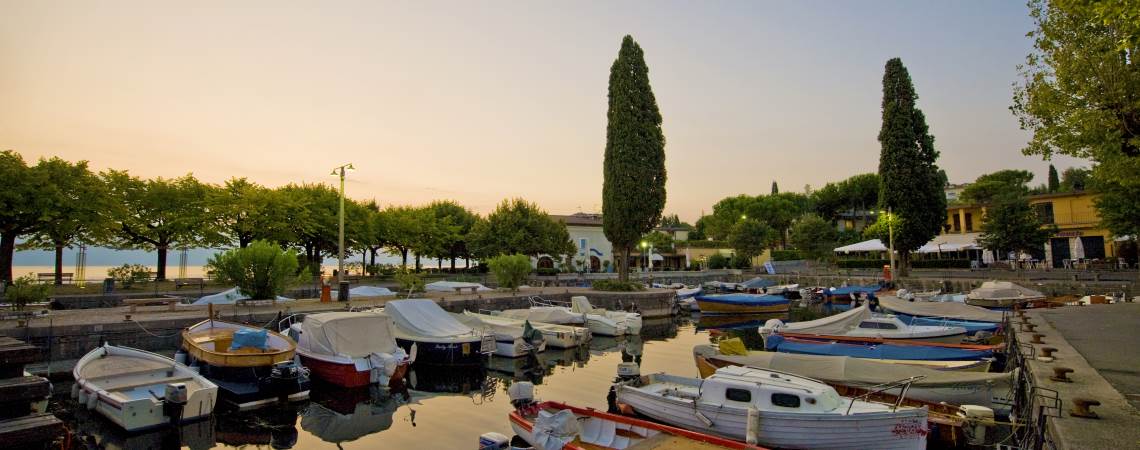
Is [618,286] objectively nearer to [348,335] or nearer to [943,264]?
A: [348,335]

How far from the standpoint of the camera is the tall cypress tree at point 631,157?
43062mm

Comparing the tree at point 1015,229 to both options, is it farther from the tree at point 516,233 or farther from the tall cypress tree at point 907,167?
the tree at point 516,233

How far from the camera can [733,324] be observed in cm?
3631

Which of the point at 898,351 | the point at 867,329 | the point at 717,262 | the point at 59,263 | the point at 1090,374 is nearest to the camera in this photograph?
the point at 1090,374

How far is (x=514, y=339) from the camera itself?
2309 centimetres

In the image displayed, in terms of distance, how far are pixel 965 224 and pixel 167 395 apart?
75597 millimetres

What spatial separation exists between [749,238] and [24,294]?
67893mm

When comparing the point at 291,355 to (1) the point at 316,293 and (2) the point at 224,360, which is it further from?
(1) the point at 316,293

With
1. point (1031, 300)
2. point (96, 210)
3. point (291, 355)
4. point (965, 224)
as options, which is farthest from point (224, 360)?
point (965, 224)

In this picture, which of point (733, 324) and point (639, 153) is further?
point (639, 153)

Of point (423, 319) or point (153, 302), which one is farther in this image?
point (153, 302)

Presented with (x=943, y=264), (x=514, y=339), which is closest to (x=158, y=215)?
(x=514, y=339)

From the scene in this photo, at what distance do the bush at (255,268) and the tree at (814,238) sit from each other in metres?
65.1

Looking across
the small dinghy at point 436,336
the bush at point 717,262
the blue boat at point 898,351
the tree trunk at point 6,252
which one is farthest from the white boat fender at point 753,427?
the bush at point 717,262
